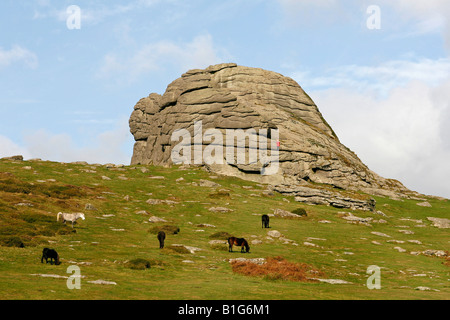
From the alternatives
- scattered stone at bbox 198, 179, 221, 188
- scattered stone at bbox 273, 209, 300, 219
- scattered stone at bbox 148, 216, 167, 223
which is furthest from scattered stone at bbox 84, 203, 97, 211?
scattered stone at bbox 198, 179, 221, 188

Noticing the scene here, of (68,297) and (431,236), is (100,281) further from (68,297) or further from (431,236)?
(431,236)

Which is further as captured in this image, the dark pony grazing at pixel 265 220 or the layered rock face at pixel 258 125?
the layered rock face at pixel 258 125

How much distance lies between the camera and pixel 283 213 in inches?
2516

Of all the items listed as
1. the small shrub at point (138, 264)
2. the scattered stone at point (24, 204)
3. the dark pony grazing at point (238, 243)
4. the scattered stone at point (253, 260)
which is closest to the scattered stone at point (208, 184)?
the scattered stone at point (24, 204)

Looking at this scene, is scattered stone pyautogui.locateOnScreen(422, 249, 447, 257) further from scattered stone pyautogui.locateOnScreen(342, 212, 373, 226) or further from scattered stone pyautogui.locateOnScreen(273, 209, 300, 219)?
scattered stone pyautogui.locateOnScreen(273, 209, 300, 219)

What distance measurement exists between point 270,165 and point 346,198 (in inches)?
1117

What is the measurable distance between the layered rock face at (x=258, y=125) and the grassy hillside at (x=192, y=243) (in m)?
19.2

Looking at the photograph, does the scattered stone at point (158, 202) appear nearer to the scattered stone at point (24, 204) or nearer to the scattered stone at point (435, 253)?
the scattered stone at point (24, 204)
